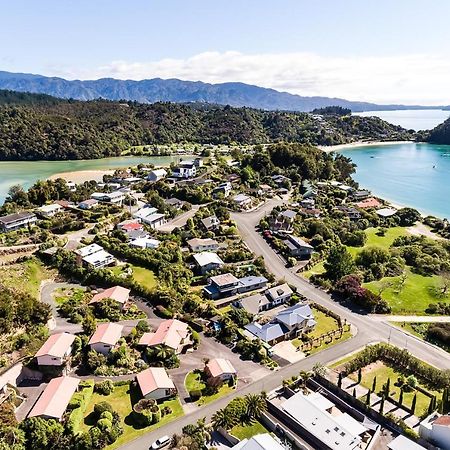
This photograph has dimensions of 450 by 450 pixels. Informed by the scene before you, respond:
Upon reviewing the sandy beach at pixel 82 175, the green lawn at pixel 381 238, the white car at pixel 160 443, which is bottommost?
the white car at pixel 160 443

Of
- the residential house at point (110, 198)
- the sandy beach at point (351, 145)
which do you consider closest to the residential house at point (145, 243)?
the residential house at point (110, 198)

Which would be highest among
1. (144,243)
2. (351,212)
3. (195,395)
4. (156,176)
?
(156,176)

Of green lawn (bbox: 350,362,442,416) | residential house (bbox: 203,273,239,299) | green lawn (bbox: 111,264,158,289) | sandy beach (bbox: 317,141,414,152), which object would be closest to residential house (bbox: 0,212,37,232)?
green lawn (bbox: 111,264,158,289)

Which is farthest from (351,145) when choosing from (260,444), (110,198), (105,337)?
(260,444)

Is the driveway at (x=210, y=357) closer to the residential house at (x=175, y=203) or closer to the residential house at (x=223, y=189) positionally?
the residential house at (x=175, y=203)

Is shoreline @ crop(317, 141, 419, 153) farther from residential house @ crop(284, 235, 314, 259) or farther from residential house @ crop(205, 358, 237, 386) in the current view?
residential house @ crop(205, 358, 237, 386)

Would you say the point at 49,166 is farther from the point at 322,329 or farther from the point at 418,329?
the point at 418,329
